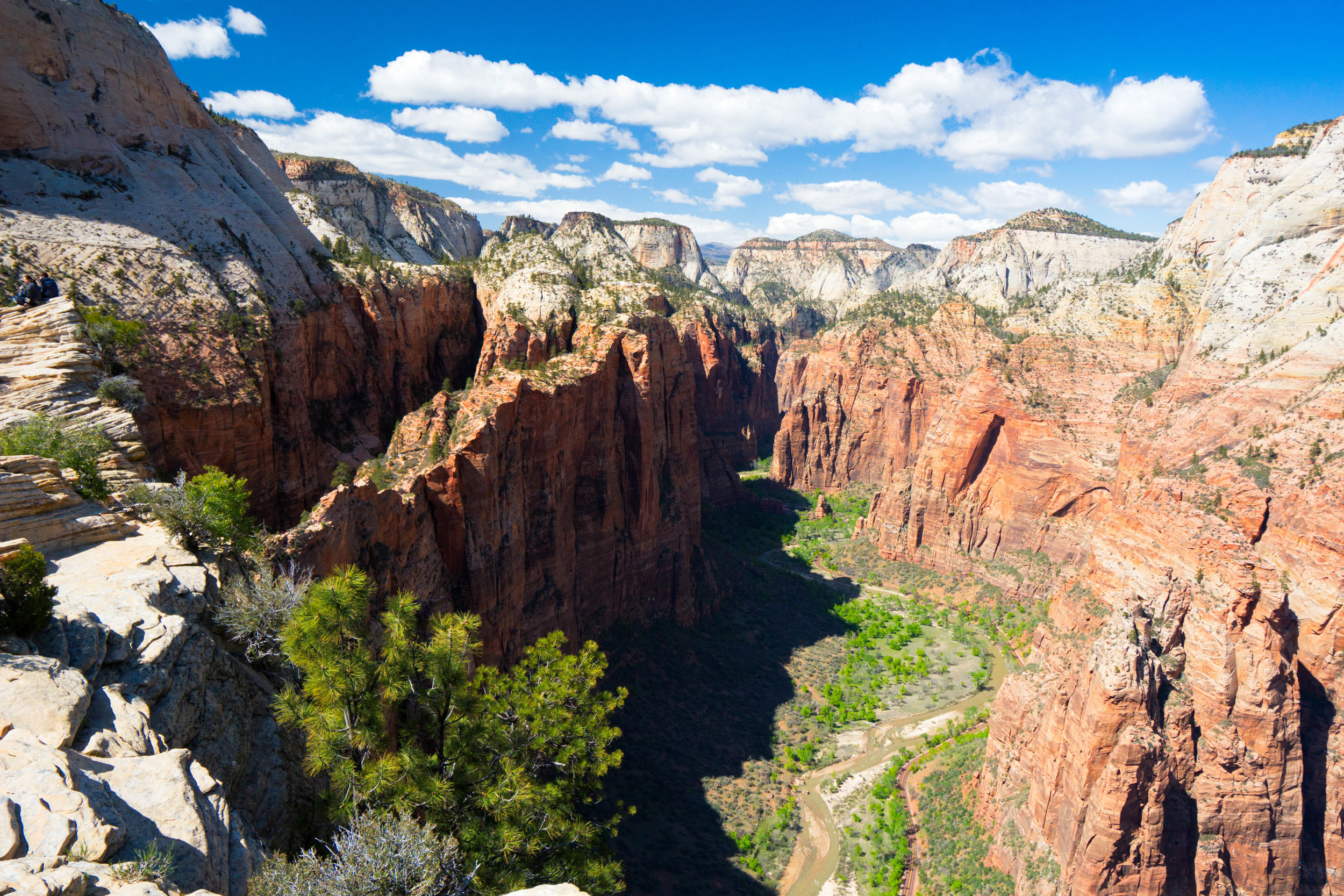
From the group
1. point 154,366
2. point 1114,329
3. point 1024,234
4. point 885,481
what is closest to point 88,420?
point 154,366

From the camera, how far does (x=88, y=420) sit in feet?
70.6

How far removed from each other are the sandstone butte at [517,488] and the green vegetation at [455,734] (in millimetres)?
1733

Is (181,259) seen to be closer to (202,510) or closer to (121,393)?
(121,393)

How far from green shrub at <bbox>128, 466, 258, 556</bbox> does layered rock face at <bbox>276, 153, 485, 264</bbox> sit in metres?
48.3

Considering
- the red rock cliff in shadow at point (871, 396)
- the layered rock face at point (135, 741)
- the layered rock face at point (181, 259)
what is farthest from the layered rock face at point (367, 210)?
the red rock cliff in shadow at point (871, 396)

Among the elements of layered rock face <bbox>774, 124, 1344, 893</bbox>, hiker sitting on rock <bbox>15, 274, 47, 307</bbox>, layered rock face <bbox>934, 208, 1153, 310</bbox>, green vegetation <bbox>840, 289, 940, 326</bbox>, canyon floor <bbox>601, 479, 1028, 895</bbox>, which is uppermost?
layered rock face <bbox>934, 208, 1153, 310</bbox>

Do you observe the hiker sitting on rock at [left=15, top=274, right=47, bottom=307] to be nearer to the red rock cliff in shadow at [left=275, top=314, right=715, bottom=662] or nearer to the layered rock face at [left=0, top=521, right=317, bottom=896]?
the layered rock face at [left=0, top=521, right=317, bottom=896]

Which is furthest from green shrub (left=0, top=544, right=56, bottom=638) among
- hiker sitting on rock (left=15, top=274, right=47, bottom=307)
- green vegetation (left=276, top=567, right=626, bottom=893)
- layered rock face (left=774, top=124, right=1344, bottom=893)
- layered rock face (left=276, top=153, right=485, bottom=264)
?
layered rock face (left=276, top=153, right=485, bottom=264)

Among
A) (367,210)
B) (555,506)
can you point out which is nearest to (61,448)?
(555,506)

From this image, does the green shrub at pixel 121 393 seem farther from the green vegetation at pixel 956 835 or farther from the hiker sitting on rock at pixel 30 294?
the green vegetation at pixel 956 835

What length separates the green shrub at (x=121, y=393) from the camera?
23000mm

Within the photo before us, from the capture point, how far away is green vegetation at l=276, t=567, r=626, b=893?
49.2 feet

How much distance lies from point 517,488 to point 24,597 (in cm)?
2771

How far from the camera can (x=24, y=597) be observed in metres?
12.0
